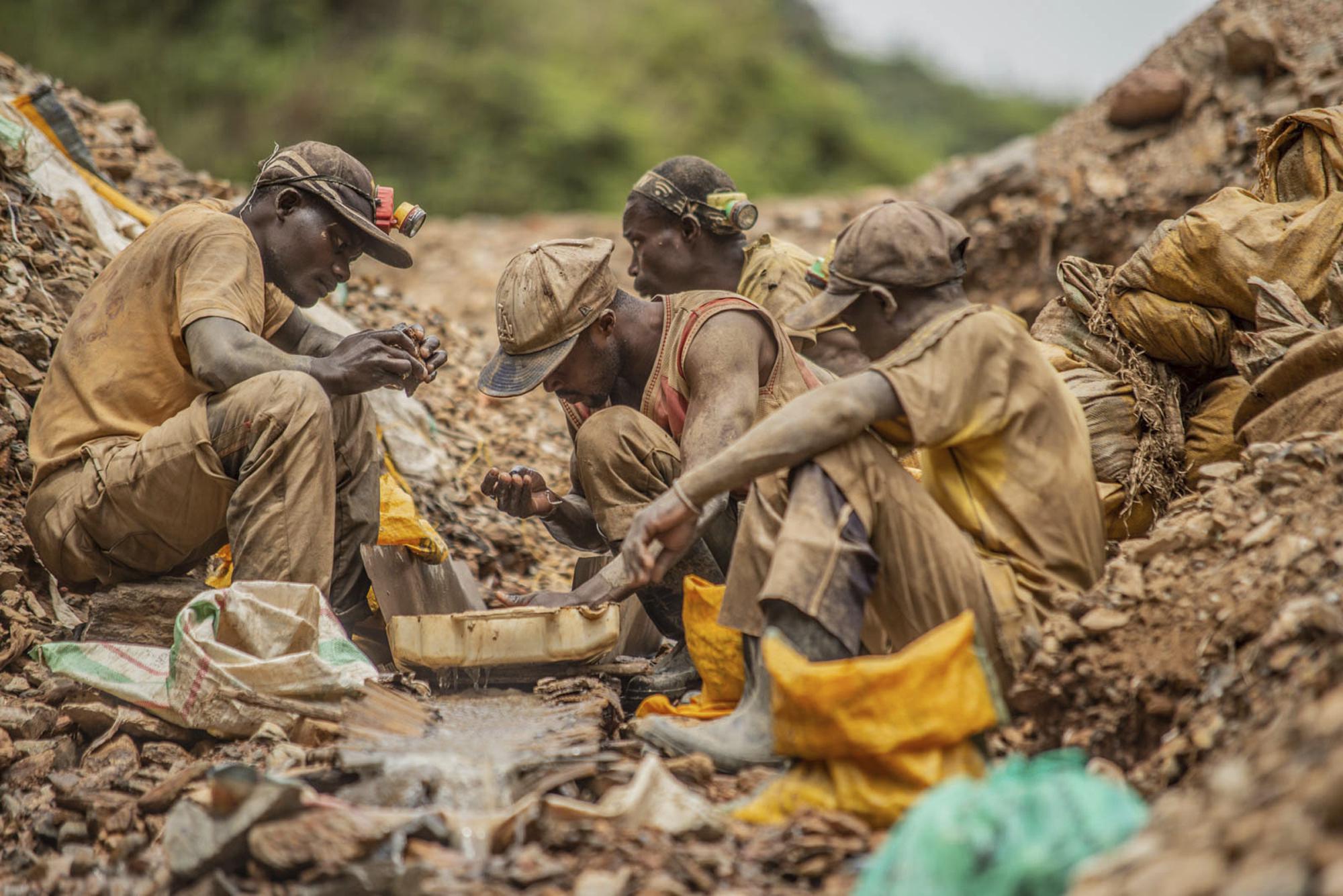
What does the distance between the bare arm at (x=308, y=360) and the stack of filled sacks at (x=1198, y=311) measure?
196 centimetres

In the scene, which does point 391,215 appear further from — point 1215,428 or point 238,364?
point 1215,428

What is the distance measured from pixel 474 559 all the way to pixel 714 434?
1.95 m

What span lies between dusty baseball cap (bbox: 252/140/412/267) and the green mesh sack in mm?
2604

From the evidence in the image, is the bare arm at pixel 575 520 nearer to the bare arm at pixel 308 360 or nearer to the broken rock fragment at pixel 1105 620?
the bare arm at pixel 308 360

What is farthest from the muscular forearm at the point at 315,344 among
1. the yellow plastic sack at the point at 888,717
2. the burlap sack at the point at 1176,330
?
the burlap sack at the point at 1176,330

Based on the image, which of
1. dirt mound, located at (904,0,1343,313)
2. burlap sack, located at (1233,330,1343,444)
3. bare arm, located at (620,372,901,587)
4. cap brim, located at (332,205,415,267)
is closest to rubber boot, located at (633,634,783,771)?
bare arm, located at (620,372,901,587)

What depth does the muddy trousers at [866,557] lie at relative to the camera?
2.59m

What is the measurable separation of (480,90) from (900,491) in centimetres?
1385

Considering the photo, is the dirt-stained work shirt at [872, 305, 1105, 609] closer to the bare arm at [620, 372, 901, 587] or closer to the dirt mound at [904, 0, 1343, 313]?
the bare arm at [620, 372, 901, 587]

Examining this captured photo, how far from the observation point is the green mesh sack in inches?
73.9

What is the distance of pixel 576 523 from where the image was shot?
395 centimetres

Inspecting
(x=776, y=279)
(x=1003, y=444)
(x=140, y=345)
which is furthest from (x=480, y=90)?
(x=1003, y=444)

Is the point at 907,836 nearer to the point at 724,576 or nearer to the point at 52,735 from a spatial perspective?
the point at 724,576

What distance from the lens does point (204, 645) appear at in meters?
3.10
